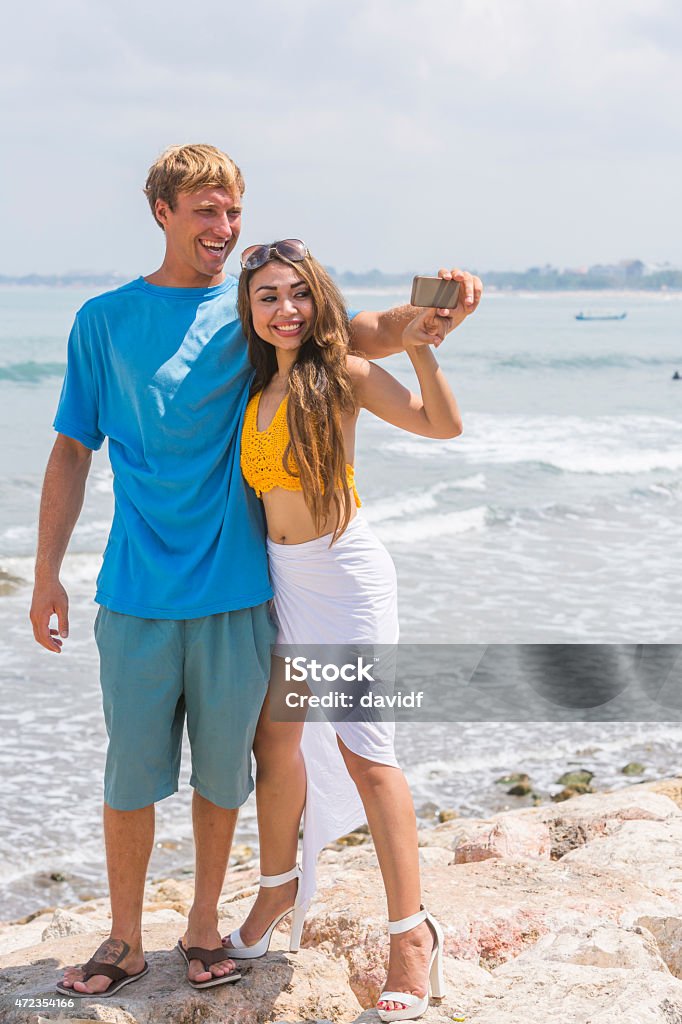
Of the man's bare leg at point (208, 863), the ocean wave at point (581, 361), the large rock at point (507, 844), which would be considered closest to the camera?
the man's bare leg at point (208, 863)

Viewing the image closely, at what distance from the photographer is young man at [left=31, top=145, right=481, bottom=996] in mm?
2918

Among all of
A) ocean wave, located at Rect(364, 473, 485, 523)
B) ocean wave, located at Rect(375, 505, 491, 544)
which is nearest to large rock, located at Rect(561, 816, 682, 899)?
ocean wave, located at Rect(375, 505, 491, 544)

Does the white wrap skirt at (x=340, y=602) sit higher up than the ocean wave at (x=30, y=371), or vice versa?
the white wrap skirt at (x=340, y=602)

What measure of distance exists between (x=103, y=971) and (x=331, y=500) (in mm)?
1373

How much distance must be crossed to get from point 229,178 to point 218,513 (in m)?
0.89

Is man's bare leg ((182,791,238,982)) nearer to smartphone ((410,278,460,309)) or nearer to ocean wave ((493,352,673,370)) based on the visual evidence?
smartphone ((410,278,460,309))

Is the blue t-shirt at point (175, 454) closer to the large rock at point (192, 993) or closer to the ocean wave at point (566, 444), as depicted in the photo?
the large rock at point (192, 993)

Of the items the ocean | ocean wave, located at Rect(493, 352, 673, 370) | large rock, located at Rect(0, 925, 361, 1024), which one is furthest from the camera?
ocean wave, located at Rect(493, 352, 673, 370)

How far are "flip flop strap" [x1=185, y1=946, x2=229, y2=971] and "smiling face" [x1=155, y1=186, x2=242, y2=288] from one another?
178 cm

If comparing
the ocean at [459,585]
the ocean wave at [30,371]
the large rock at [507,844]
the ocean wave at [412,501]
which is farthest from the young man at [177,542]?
the ocean wave at [30,371]

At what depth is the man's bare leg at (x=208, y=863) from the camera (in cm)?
309

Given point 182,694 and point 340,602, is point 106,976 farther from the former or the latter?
point 340,602
